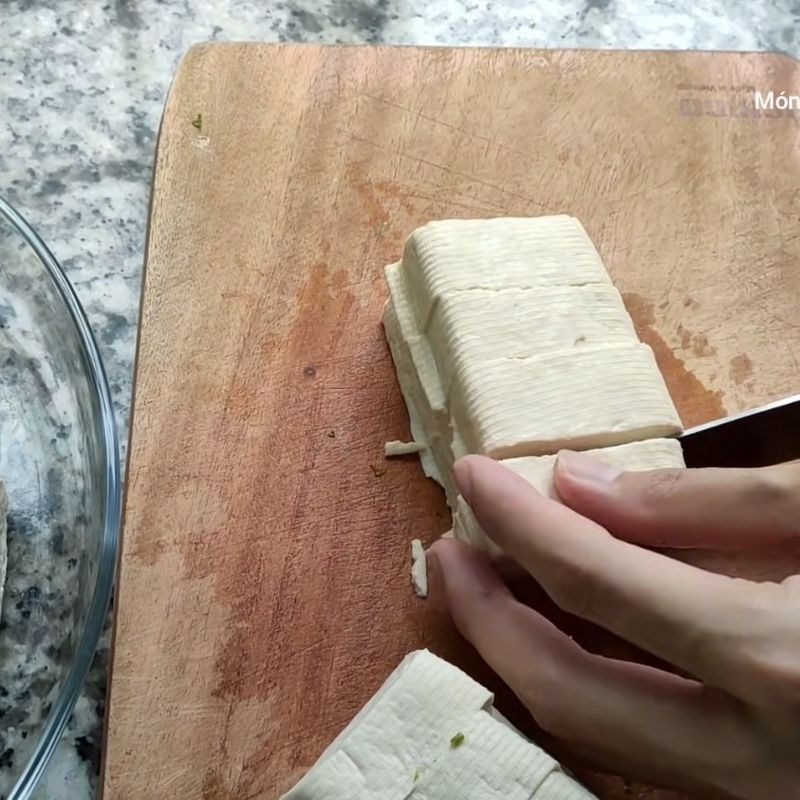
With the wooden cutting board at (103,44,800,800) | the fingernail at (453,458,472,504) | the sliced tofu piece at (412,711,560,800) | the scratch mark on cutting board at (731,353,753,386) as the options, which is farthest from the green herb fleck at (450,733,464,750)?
the scratch mark on cutting board at (731,353,753,386)

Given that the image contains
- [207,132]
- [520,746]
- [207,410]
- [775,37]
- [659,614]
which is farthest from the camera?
[775,37]

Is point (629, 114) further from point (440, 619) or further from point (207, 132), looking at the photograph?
point (440, 619)

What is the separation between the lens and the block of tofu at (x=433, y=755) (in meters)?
1.14

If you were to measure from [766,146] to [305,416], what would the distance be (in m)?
0.92

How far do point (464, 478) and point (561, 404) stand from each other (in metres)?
0.17

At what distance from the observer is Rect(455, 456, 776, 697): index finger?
3.29 feet

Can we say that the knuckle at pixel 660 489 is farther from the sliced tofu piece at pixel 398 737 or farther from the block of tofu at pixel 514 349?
the sliced tofu piece at pixel 398 737

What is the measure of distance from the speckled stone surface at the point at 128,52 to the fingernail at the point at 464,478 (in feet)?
1.96

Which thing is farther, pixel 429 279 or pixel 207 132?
pixel 207 132

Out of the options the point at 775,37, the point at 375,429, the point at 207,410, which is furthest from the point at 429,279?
the point at 775,37

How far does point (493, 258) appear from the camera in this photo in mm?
1416

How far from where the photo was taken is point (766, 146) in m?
1.72

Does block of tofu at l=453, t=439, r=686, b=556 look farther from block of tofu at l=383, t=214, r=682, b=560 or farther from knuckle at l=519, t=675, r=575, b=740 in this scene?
knuckle at l=519, t=675, r=575, b=740

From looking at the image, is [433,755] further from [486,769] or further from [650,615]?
[650,615]
